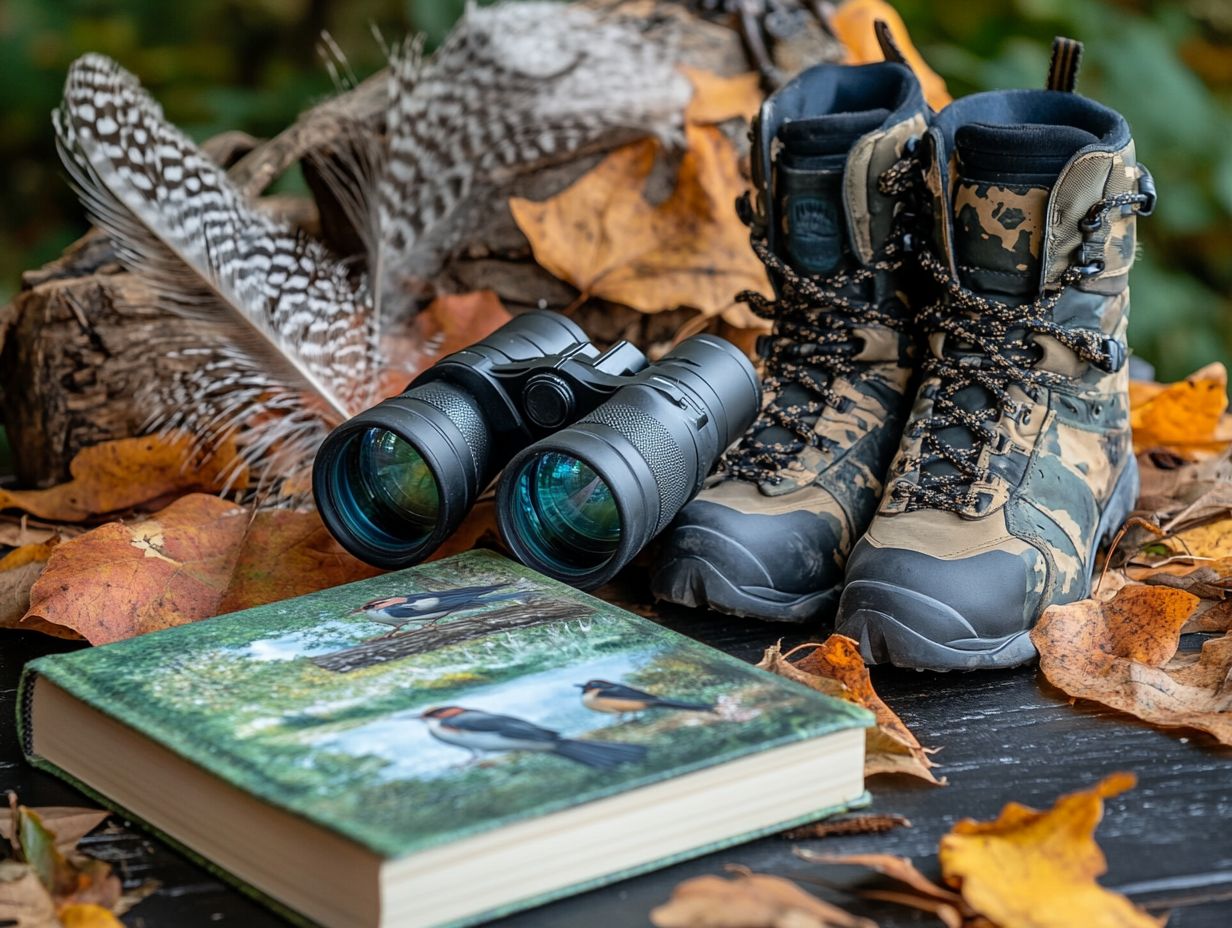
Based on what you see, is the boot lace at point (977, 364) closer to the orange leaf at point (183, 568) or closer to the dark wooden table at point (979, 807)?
the dark wooden table at point (979, 807)

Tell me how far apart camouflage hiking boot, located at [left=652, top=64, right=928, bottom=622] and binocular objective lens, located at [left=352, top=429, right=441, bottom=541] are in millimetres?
203

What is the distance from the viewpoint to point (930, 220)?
1240 millimetres

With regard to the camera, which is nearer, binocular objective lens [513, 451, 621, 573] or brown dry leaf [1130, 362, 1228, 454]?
binocular objective lens [513, 451, 621, 573]

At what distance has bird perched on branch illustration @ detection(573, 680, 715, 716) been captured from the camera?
87 cm

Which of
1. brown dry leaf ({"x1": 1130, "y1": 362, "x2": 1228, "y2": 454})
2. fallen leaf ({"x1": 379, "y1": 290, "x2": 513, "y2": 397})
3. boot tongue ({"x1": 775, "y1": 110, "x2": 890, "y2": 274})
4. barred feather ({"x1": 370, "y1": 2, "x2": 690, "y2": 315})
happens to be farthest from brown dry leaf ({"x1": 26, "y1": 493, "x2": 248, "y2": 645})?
brown dry leaf ({"x1": 1130, "y1": 362, "x2": 1228, "y2": 454})

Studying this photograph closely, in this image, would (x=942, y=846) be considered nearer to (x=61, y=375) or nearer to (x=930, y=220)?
(x=930, y=220)

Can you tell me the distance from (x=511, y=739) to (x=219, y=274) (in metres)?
0.75

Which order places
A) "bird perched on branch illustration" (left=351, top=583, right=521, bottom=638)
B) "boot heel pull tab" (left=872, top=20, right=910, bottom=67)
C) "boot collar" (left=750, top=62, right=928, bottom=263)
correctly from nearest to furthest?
"bird perched on branch illustration" (left=351, top=583, right=521, bottom=638) < "boot collar" (left=750, top=62, right=928, bottom=263) < "boot heel pull tab" (left=872, top=20, right=910, bottom=67)

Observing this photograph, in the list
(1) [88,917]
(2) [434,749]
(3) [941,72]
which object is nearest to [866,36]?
(3) [941,72]

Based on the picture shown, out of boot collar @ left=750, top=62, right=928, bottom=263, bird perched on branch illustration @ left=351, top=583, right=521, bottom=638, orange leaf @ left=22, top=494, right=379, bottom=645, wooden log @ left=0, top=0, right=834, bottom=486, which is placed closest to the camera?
bird perched on branch illustration @ left=351, top=583, right=521, bottom=638

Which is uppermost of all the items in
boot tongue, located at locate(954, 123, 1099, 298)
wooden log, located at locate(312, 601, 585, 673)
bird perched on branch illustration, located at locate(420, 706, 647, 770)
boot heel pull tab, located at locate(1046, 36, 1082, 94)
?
boot heel pull tab, located at locate(1046, 36, 1082, 94)

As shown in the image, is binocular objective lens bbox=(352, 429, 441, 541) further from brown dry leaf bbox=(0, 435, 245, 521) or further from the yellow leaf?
the yellow leaf

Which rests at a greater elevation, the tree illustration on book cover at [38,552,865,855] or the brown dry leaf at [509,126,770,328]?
the brown dry leaf at [509,126,770,328]

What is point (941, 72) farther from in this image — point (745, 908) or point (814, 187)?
point (745, 908)
